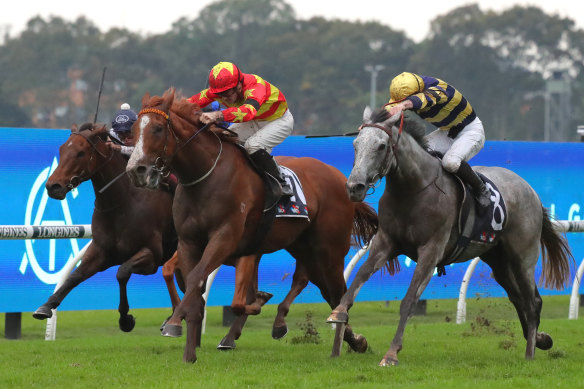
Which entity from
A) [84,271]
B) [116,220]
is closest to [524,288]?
[116,220]

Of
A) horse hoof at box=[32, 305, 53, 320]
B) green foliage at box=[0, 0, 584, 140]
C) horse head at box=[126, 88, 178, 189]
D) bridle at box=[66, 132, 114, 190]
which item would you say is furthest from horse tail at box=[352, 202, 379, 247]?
green foliage at box=[0, 0, 584, 140]

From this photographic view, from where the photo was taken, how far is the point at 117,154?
23.0ft

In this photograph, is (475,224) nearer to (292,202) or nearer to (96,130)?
(292,202)

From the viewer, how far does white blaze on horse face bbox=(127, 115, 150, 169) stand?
5.64 metres

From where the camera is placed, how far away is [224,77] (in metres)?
6.32

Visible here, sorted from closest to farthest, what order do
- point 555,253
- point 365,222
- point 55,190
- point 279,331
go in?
point 55,190, point 279,331, point 555,253, point 365,222

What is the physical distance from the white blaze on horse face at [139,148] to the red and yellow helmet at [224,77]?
715 millimetres

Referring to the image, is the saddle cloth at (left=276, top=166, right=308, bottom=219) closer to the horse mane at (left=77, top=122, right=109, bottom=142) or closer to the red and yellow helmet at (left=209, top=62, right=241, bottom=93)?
the red and yellow helmet at (left=209, top=62, right=241, bottom=93)

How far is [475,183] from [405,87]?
75 cm

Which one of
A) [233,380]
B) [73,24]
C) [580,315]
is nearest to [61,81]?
[73,24]

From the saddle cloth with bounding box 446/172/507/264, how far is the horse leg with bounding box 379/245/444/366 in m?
0.30

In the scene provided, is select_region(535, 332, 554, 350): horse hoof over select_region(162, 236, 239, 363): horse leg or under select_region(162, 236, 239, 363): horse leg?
under

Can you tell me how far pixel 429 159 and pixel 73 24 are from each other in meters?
56.1

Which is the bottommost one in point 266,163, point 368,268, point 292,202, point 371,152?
point 368,268
